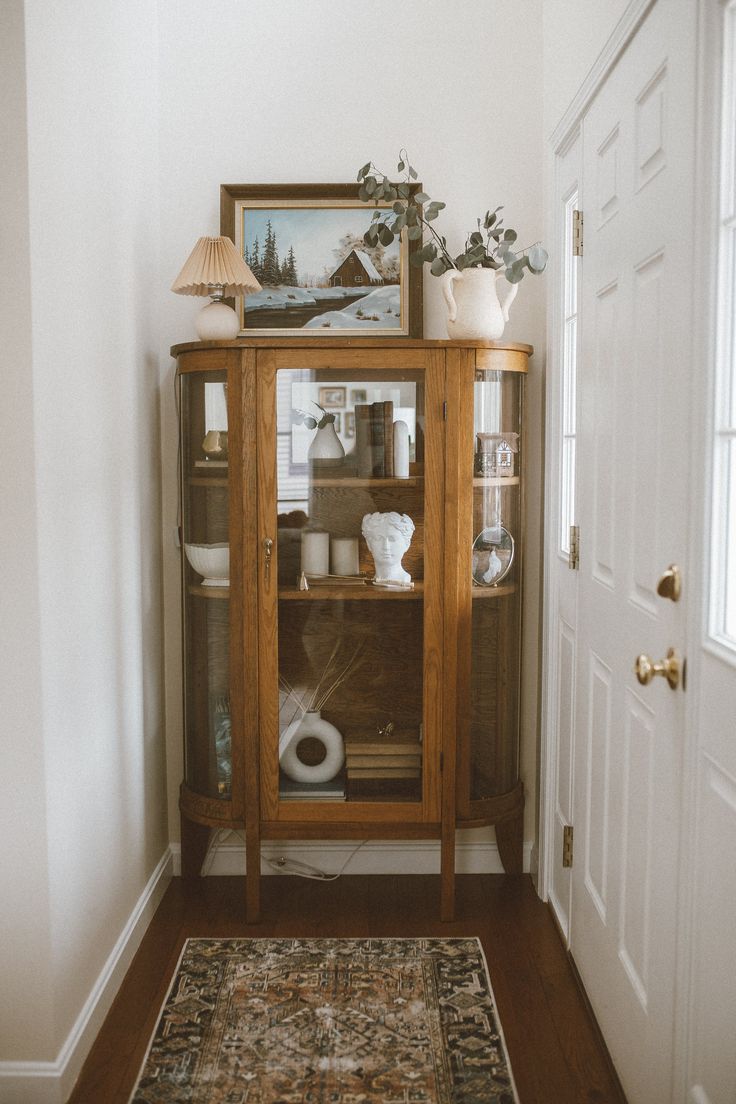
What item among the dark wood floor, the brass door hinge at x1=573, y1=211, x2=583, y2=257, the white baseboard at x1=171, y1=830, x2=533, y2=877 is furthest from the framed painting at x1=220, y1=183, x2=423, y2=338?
the dark wood floor

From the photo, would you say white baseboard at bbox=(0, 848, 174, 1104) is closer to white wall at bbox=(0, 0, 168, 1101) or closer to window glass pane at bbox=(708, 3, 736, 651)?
white wall at bbox=(0, 0, 168, 1101)

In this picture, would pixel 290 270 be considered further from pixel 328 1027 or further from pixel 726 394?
pixel 328 1027

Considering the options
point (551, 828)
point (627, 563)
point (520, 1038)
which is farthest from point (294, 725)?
point (627, 563)

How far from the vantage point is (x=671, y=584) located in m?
1.55

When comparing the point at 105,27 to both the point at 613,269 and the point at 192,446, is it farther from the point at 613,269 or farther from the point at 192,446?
the point at 613,269

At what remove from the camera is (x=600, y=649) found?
213cm

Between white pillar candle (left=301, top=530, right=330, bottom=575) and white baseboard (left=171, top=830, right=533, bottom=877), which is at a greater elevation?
white pillar candle (left=301, top=530, right=330, bottom=575)

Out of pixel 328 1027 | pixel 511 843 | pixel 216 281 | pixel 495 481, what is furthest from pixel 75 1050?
pixel 216 281

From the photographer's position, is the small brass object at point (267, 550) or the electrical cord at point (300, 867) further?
the electrical cord at point (300, 867)

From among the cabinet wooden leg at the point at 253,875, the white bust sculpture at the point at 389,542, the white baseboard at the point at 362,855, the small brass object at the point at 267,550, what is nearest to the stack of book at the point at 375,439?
the white bust sculpture at the point at 389,542

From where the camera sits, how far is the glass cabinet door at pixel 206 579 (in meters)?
2.66

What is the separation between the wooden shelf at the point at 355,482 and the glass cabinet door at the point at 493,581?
0.17 metres

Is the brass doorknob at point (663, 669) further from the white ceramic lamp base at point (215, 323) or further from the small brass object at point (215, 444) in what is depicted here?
the white ceramic lamp base at point (215, 323)

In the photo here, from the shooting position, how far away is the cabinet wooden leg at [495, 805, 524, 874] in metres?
2.90
